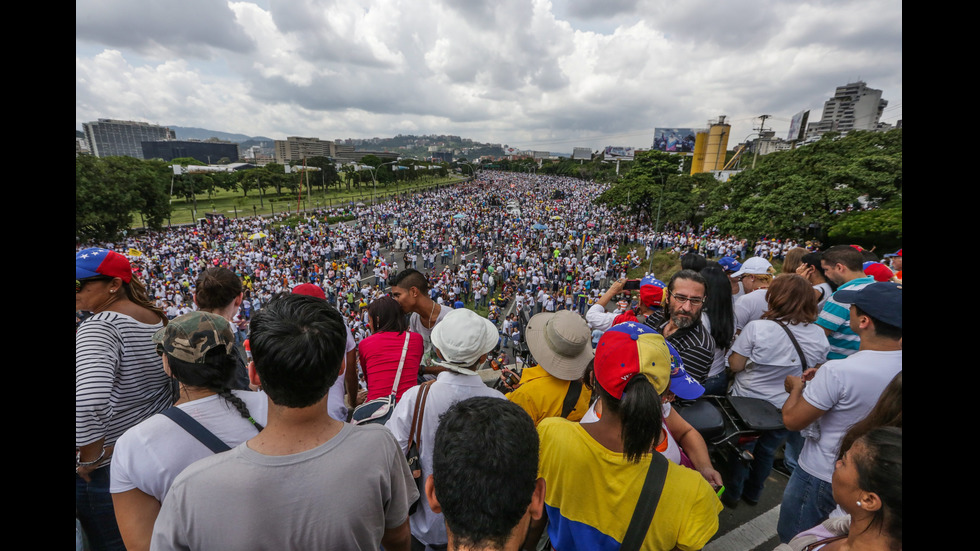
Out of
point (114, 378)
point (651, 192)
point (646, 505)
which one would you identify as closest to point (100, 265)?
point (114, 378)

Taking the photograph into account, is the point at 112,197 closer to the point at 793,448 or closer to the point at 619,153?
the point at 793,448

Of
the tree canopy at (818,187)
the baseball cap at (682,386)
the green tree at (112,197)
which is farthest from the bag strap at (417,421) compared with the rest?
the green tree at (112,197)

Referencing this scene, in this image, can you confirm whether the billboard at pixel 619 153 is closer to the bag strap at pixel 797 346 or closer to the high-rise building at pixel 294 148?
the high-rise building at pixel 294 148

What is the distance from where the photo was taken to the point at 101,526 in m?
1.90

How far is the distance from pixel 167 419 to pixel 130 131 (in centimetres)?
19189

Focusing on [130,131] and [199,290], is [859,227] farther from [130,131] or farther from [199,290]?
[130,131]

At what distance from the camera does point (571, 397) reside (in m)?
2.24

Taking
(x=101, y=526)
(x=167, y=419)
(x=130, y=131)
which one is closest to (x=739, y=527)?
(x=167, y=419)

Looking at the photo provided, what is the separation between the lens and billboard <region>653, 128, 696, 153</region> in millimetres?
74688

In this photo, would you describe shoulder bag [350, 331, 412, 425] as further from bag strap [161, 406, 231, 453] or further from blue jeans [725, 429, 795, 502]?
blue jeans [725, 429, 795, 502]

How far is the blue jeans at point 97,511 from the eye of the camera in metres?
1.83

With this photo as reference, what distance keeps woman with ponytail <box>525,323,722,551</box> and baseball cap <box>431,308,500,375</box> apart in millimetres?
488

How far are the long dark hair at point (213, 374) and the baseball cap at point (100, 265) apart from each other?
3.12ft

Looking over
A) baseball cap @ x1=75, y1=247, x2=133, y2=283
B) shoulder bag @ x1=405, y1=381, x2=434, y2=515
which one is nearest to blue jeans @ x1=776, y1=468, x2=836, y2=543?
shoulder bag @ x1=405, y1=381, x2=434, y2=515
